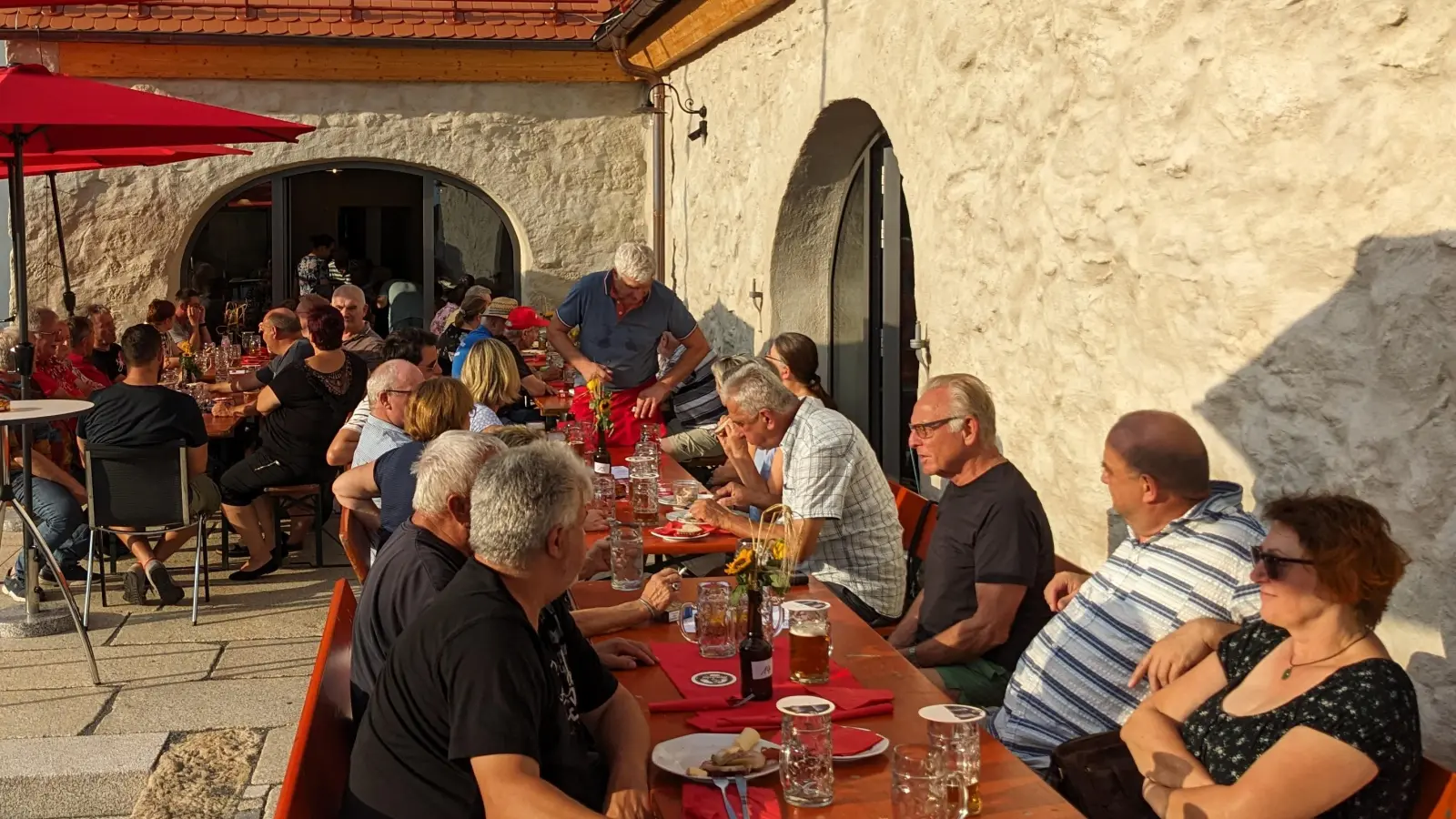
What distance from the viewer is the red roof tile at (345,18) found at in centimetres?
1284

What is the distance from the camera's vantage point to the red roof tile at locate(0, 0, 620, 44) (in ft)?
42.1

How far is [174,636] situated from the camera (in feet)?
21.4

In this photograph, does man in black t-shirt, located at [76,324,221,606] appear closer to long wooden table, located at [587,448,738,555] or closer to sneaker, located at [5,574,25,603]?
sneaker, located at [5,574,25,603]

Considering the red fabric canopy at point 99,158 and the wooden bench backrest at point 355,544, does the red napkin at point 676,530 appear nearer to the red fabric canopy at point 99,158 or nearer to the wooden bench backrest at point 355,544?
the wooden bench backrest at point 355,544

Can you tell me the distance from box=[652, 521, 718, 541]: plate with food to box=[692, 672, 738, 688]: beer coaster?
160 centimetres

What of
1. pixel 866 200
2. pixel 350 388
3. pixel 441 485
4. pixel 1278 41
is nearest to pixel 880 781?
pixel 441 485

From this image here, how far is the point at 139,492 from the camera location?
22.0 feet

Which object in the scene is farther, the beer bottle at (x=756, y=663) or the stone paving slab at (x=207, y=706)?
the stone paving slab at (x=207, y=706)

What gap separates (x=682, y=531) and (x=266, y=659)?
2103 millimetres

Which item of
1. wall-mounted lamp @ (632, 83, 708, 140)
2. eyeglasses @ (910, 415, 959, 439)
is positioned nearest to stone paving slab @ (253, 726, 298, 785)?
eyeglasses @ (910, 415, 959, 439)

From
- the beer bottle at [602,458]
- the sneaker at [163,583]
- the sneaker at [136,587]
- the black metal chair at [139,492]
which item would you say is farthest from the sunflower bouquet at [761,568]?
the sneaker at [136,587]

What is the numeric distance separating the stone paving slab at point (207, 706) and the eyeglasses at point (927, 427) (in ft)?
8.07

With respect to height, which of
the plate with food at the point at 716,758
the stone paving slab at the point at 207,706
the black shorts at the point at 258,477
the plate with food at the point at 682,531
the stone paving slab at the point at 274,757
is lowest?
the stone paving slab at the point at 274,757

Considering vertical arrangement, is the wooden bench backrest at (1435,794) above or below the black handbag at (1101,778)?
above
